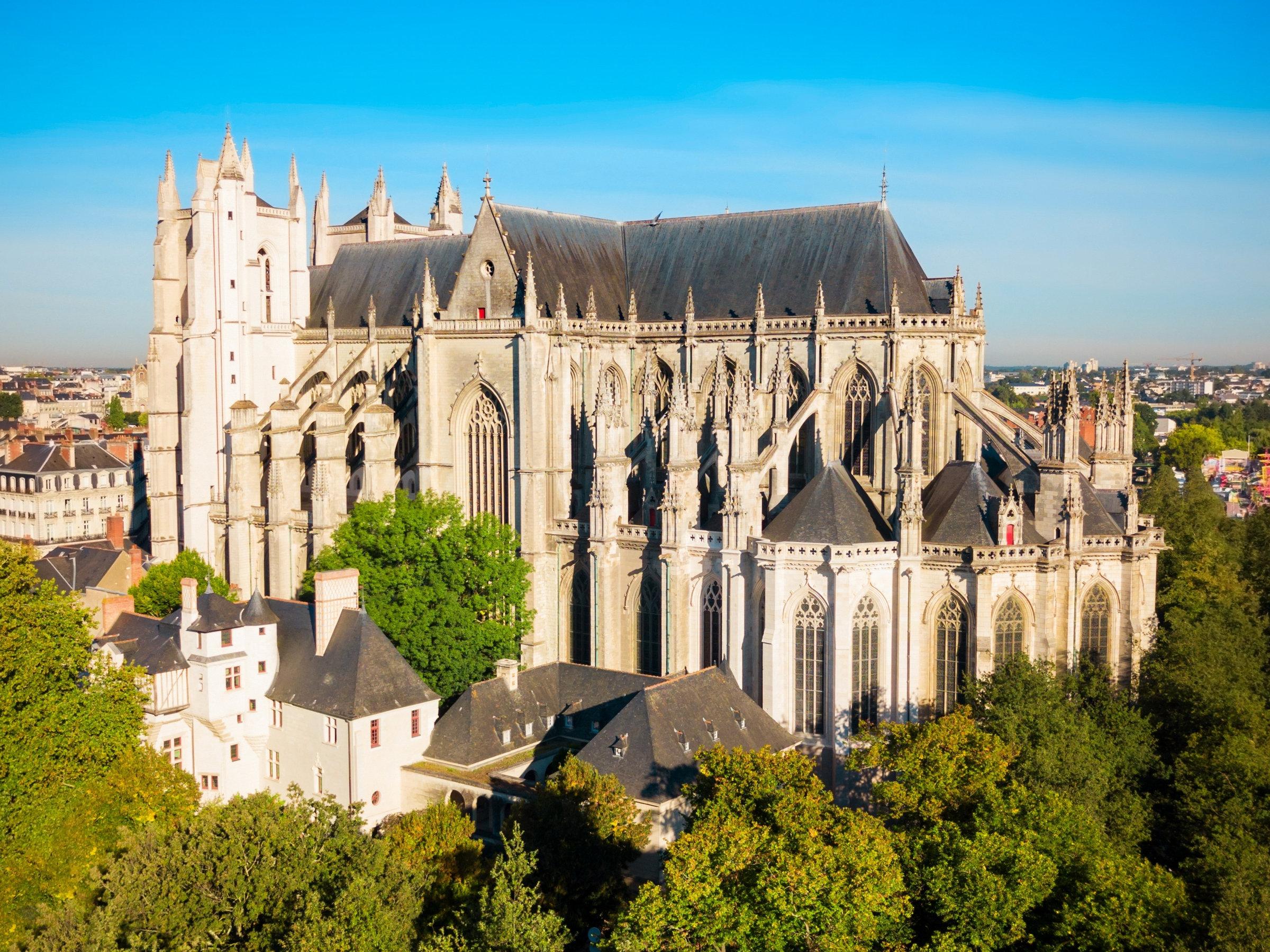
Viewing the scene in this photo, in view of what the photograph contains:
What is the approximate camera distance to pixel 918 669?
45.2 metres

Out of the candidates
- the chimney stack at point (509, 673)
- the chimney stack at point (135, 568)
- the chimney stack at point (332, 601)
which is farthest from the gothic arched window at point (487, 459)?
the chimney stack at point (135, 568)

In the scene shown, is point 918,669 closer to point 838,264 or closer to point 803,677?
point 803,677

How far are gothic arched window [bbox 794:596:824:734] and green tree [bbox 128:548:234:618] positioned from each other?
29080 millimetres

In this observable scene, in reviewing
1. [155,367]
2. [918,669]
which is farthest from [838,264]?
[155,367]

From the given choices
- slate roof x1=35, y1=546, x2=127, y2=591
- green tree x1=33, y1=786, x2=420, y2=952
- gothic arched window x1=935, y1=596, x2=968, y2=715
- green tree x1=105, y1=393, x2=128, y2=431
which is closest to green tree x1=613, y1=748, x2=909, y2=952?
green tree x1=33, y1=786, x2=420, y2=952

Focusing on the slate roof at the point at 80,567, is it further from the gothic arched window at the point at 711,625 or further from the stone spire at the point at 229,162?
the gothic arched window at the point at 711,625

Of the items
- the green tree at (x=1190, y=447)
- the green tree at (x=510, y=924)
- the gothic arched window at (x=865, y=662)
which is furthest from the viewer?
the green tree at (x=1190, y=447)

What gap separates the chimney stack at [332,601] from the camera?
44250 millimetres

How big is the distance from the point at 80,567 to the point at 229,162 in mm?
24111

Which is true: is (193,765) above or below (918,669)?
below

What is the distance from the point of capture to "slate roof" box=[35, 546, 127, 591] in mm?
67500

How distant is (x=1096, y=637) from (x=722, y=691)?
617 inches

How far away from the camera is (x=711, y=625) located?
4838 cm

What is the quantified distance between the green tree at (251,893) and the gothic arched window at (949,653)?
22.0m
